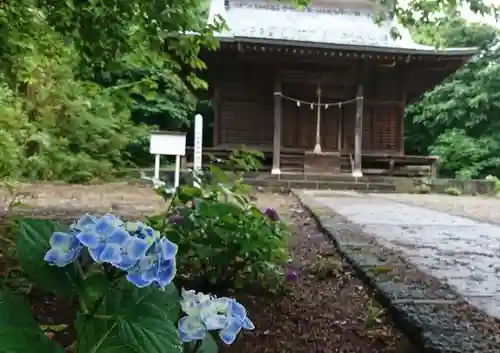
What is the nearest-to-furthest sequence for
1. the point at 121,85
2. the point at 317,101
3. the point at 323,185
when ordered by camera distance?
the point at 121,85
the point at 323,185
the point at 317,101

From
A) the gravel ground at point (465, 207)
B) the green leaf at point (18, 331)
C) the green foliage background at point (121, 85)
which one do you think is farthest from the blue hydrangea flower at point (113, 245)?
the gravel ground at point (465, 207)

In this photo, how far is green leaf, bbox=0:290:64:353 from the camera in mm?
606

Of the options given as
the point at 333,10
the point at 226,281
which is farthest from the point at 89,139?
the point at 226,281

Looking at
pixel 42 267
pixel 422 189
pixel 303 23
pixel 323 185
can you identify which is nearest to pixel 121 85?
pixel 42 267

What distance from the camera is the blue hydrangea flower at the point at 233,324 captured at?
72 centimetres

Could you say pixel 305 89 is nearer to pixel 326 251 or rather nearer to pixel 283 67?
pixel 283 67

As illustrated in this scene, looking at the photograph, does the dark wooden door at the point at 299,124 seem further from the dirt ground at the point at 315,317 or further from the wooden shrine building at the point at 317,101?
the dirt ground at the point at 315,317

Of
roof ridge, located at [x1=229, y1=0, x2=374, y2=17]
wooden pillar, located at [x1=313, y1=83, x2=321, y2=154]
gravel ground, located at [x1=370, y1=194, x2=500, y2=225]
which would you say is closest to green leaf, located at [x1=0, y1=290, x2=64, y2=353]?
gravel ground, located at [x1=370, y1=194, x2=500, y2=225]

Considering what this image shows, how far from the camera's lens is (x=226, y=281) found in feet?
6.74

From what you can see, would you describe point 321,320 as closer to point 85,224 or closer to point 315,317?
point 315,317

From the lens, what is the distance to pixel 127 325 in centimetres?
66

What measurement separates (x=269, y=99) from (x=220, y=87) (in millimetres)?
1223

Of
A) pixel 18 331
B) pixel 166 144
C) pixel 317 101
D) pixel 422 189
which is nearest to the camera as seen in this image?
pixel 18 331

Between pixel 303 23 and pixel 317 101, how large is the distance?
239 centimetres
